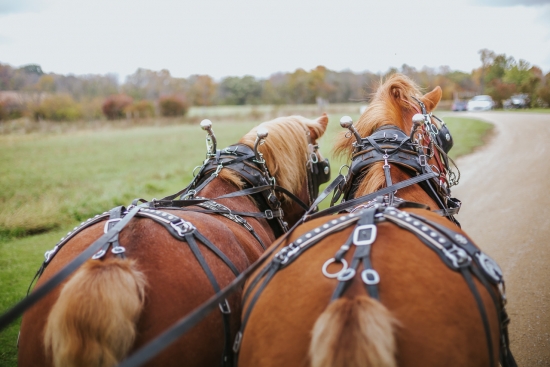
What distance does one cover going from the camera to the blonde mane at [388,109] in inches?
124

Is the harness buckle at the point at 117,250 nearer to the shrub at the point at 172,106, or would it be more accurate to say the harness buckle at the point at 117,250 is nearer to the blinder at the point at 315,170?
the blinder at the point at 315,170

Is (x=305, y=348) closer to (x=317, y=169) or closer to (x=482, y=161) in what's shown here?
(x=317, y=169)

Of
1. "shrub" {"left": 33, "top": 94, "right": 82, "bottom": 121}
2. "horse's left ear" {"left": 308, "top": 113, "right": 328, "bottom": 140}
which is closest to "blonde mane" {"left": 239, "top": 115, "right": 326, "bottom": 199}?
"horse's left ear" {"left": 308, "top": 113, "right": 328, "bottom": 140}

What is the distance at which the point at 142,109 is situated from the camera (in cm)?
3841

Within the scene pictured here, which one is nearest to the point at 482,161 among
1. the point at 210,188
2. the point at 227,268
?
the point at 210,188

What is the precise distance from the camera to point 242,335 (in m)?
1.63

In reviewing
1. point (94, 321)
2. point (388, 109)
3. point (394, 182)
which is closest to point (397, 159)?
point (394, 182)

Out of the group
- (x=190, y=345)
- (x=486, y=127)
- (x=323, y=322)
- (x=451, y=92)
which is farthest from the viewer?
(x=451, y=92)

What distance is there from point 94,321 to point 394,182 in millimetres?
1797

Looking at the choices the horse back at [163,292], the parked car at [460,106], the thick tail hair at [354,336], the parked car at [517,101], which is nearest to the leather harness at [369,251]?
the thick tail hair at [354,336]

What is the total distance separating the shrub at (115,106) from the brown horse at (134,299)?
3700 centimetres

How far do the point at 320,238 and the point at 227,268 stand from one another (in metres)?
0.60

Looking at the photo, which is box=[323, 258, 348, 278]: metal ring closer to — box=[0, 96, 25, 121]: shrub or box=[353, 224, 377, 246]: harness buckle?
box=[353, 224, 377, 246]: harness buckle

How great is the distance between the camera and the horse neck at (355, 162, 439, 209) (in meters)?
2.52
